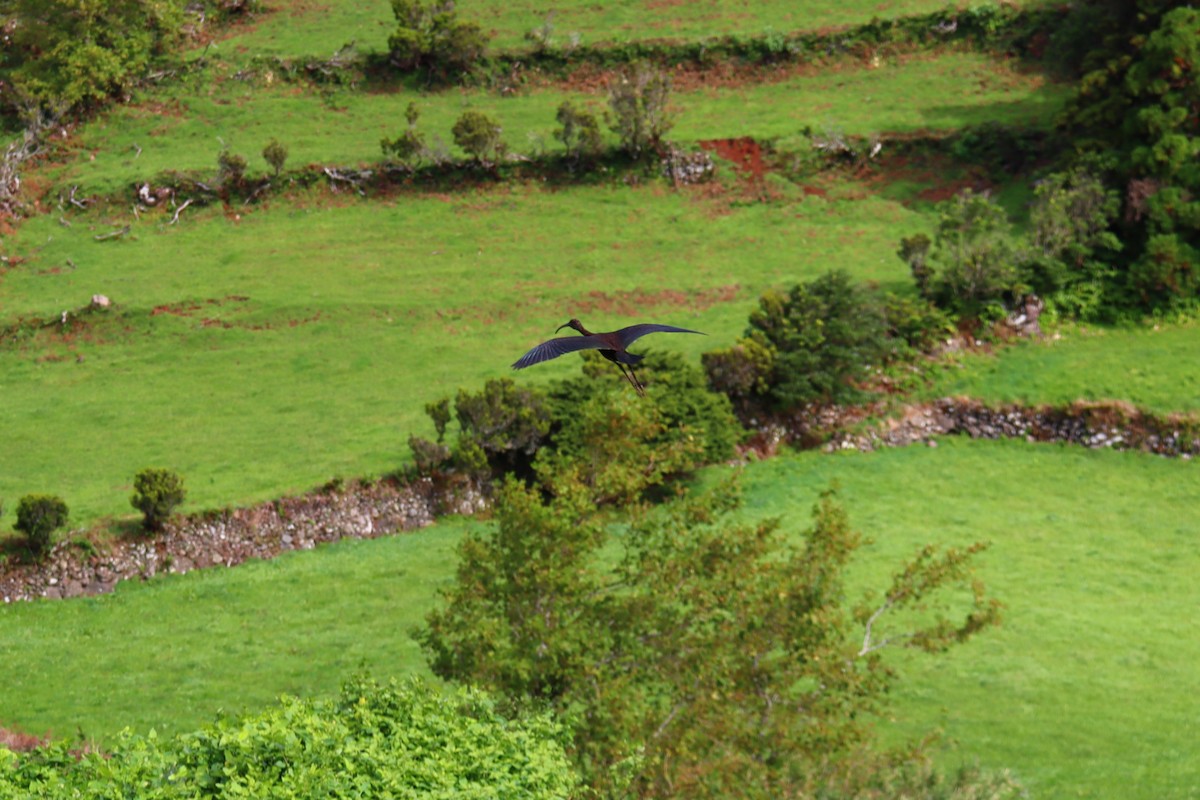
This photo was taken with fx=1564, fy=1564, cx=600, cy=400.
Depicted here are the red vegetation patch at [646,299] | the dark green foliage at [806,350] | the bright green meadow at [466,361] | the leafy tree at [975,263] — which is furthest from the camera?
the red vegetation patch at [646,299]

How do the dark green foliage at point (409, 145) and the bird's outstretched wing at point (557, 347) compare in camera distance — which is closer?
the bird's outstretched wing at point (557, 347)

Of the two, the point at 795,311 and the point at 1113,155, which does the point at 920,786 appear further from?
the point at 1113,155

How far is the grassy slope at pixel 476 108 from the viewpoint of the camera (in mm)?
62156

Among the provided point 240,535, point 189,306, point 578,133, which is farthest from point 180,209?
point 240,535

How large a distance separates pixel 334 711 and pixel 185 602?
16535 millimetres

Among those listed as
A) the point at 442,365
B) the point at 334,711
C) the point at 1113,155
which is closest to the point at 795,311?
the point at 442,365

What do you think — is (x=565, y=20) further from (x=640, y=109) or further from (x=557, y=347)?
(x=557, y=347)

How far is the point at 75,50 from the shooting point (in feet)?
209

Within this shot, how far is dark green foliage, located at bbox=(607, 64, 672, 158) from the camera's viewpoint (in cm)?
6069

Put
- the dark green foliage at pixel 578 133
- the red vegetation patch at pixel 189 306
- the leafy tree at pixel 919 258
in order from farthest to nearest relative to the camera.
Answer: the dark green foliage at pixel 578 133, the red vegetation patch at pixel 189 306, the leafy tree at pixel 919 258

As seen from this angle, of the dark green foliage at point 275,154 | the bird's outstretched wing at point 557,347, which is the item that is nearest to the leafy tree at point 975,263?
the dark green foliage at point 275,154

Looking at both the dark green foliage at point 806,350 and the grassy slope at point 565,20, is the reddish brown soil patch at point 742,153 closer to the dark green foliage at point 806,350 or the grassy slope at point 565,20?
the grassy slope at point 565,20

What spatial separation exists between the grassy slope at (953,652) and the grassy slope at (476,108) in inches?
925

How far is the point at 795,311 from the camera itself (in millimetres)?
47906
